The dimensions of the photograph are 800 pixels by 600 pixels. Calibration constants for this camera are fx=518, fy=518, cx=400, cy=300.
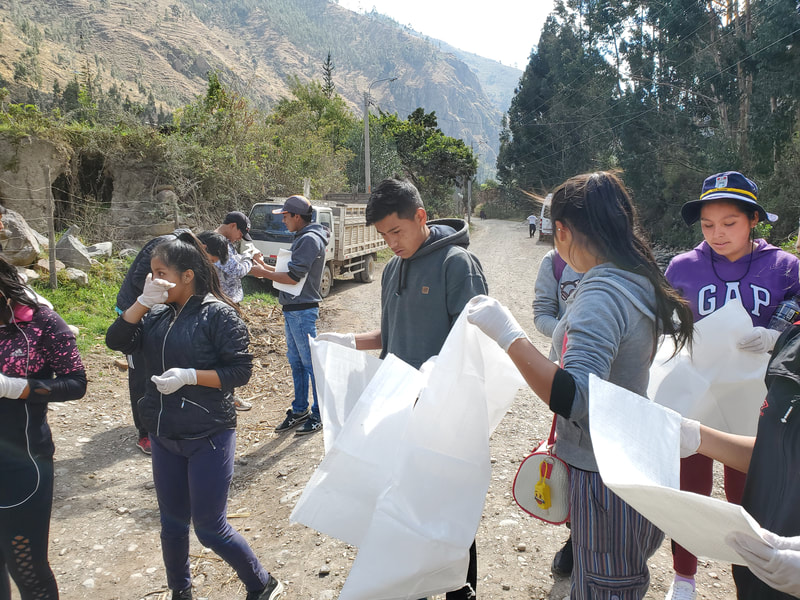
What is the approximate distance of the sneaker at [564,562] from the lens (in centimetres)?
274

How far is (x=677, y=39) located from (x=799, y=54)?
10.3 metres

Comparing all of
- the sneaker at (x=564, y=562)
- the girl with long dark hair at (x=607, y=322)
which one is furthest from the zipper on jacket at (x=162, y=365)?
the sneaker at (x=564, y=562)

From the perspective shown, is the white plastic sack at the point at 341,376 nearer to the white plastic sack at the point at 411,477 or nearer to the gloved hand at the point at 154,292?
the white plastic sack at the point at 411,477

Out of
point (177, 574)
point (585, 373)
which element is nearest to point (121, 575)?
point (177, 574)

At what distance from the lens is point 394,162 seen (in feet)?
95.5

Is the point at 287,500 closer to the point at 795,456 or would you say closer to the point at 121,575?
the point at 121,575

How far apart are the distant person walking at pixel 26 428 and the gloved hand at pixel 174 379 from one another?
1.23 feet

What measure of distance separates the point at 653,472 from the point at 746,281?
1.79m

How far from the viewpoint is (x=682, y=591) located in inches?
89.7

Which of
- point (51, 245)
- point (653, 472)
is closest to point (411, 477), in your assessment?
point (653, 472)

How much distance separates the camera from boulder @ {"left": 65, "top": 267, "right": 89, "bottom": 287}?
820cm

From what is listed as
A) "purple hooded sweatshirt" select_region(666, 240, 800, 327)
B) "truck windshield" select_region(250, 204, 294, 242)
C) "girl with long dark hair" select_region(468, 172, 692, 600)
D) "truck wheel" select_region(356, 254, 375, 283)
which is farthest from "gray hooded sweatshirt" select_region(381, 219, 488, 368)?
"truck wheel" select_region(356, 254, 375, 283)

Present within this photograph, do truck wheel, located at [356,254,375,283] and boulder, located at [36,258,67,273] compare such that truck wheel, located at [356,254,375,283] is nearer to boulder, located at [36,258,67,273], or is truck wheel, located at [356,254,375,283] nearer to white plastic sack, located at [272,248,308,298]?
boulder, located at [36,258,67,273]

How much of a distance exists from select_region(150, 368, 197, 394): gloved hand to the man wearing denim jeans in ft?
7.49
